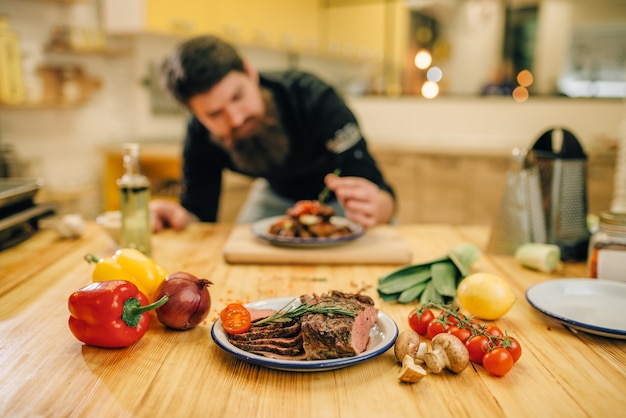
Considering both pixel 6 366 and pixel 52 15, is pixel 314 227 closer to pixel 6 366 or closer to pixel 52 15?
pixel 6 366

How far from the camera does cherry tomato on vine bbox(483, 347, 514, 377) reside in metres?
0.85

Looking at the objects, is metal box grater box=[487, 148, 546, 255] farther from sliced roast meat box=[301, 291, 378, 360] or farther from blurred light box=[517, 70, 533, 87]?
blurred light box=[517, 70, 533, 87]

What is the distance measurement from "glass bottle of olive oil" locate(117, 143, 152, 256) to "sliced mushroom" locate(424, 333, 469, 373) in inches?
37.3

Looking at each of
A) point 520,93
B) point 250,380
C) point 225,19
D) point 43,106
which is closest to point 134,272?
point 250,380

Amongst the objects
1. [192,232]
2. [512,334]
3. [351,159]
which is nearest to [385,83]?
[351,159]

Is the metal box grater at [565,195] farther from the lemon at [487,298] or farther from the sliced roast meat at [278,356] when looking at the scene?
the sliced roast meat at [278,356]

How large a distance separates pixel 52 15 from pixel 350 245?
10.6 feet

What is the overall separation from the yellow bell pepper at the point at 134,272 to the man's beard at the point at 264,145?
3.97ft

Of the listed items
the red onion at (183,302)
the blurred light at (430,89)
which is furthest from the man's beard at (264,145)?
the blurred light at (430,89)

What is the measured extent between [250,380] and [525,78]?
487 centimetres

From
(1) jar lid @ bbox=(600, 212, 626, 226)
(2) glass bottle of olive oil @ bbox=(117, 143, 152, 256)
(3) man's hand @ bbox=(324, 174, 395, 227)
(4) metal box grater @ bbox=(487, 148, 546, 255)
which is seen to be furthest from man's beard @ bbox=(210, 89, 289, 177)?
(1) jar lid @ bbox=(600, 212, 626, 226)

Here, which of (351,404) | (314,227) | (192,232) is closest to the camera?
(351,404)

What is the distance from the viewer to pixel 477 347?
2.93 feet

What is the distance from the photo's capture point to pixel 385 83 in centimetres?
553
